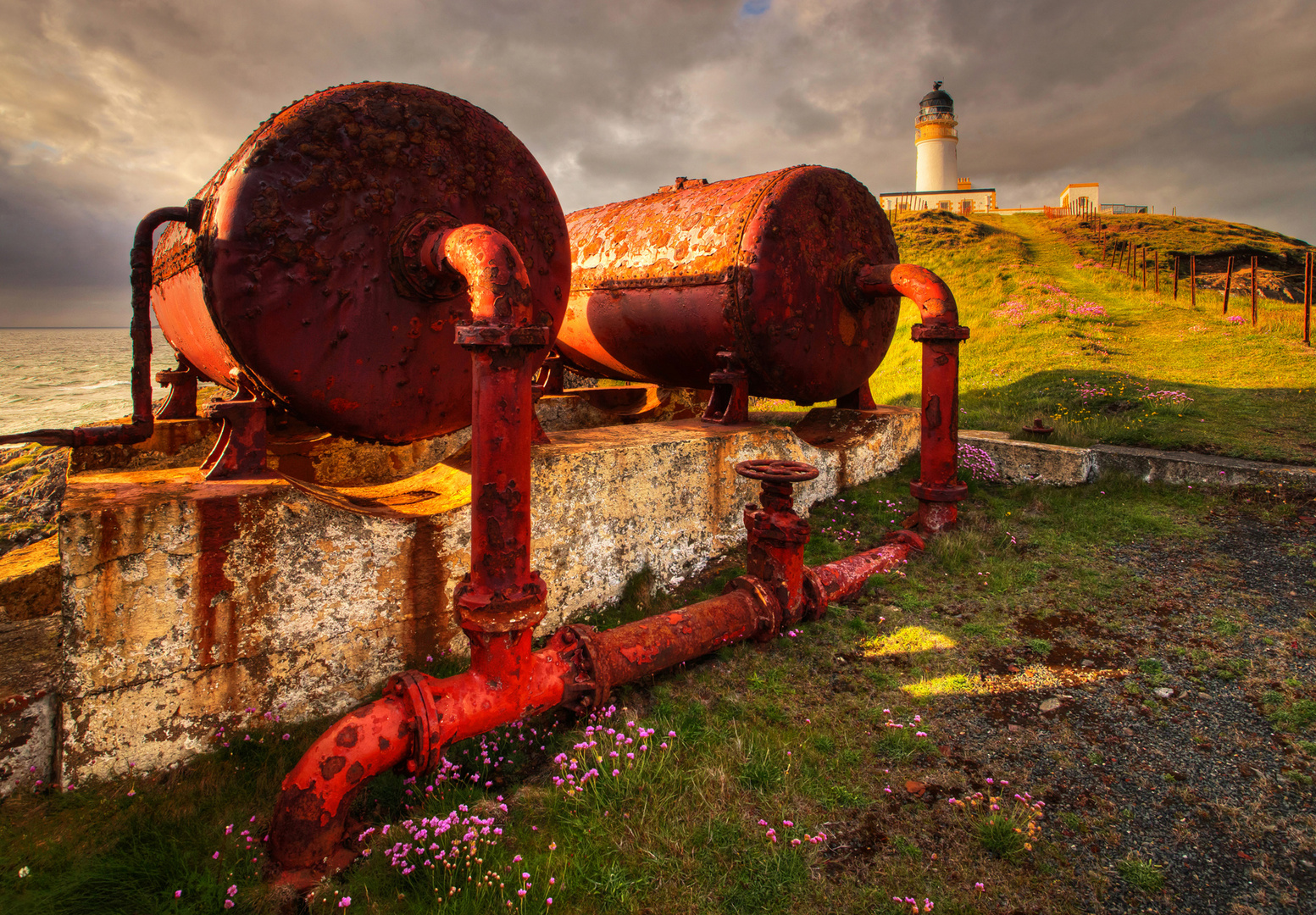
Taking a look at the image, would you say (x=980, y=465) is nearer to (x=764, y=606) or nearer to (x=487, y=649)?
(x=764, y=606)

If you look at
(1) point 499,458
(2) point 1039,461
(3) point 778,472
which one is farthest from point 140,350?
(2) point 1039,461

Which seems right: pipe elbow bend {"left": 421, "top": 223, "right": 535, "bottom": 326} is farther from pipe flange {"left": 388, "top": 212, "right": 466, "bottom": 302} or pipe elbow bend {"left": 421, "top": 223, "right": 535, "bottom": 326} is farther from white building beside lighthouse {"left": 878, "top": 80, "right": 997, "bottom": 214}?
white building beside lighthouse {"left": 878, "top": 80, "right": 997, "bottom": 214}

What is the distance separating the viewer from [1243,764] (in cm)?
279

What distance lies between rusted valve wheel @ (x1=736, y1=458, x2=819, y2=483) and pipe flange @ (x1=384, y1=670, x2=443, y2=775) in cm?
195

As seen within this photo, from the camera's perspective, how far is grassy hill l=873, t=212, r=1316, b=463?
23.4ft

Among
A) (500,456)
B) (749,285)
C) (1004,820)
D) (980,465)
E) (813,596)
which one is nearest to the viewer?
(1004,820)

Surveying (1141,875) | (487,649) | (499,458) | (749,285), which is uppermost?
(749,285)

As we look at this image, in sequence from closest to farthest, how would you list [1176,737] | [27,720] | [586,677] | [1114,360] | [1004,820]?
1. [1004,820]
2. [27,720]
3. [1176,737]
4. [586,677]
5. [1114,360]

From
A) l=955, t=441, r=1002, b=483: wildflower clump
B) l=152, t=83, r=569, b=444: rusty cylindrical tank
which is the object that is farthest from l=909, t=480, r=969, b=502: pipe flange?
l=152, t=83, r=569, b=444: rusty cylindrical tank

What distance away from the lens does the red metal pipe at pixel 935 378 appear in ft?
16.9

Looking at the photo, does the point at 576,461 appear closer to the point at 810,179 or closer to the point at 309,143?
the point at 309,143

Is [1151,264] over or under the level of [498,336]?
over

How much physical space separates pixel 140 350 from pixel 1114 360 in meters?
12.0

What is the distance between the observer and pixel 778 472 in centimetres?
375
